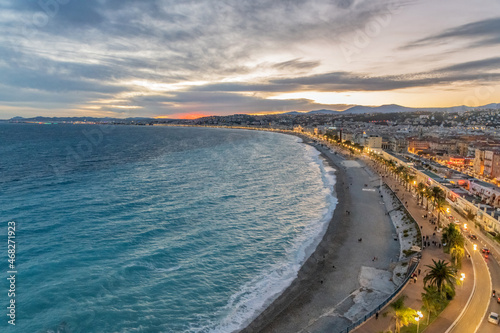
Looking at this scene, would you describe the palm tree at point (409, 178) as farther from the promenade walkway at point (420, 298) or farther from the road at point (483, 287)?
the road at point (483, 287)

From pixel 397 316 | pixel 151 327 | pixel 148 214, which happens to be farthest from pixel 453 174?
pixel 151 327

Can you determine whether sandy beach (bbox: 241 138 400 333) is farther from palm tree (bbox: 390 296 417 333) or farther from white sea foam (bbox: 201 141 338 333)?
palm tree (bbox: 390 296 417 333)

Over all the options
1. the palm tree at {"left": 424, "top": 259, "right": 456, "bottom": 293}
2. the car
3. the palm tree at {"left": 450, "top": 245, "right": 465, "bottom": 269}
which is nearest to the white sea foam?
the palm tree at {"left": 424, "top": 259, "right": 456, "bottom": 293}

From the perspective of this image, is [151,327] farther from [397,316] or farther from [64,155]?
[64,155]

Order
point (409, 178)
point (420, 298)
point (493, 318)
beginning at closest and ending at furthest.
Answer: point (493, 318)
point (420, 298)
point (409, 178)

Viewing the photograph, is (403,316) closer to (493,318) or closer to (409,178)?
(493,318)

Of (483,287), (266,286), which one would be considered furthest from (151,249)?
(483,287)
